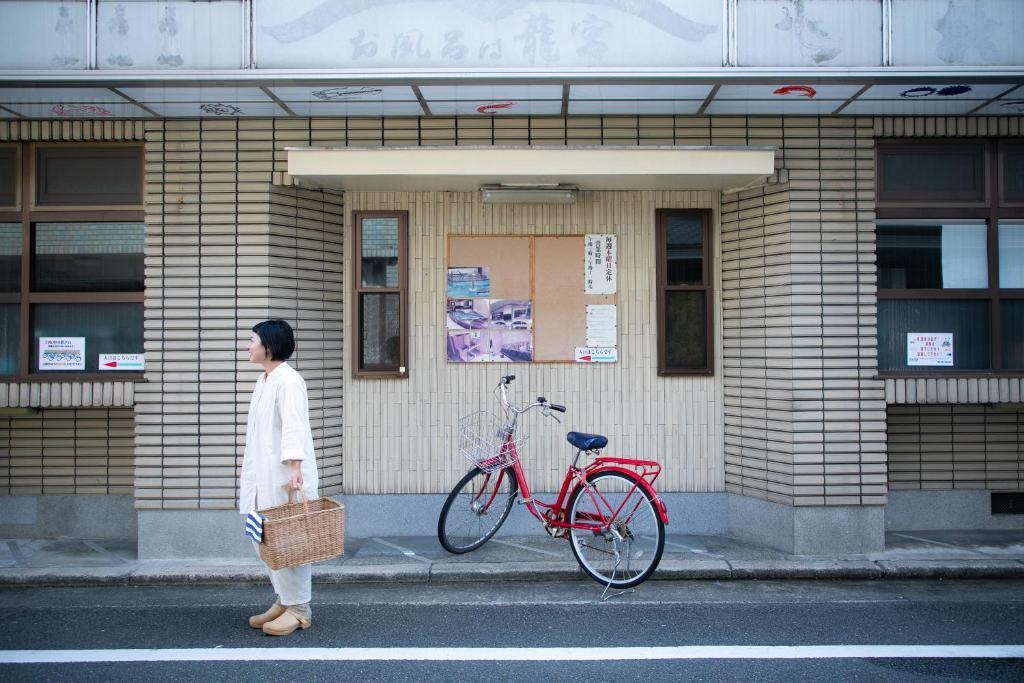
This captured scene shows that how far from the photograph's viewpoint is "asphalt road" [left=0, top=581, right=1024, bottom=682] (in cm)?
473

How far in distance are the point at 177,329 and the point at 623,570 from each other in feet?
14.6

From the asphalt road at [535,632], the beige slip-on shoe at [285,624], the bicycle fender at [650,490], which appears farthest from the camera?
the bicycle fender at [650,490]

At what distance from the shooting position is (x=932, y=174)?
7.47 m

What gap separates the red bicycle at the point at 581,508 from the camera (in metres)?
6.23

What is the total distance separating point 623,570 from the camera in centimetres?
638

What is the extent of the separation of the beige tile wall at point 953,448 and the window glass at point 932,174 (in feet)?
6.75

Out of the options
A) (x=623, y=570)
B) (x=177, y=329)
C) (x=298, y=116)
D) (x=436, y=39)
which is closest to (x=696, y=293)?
(x=623, y=570)

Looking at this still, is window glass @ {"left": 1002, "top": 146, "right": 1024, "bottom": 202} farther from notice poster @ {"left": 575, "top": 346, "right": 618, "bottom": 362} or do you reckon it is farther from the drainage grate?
notice poster @ {"left": 575, "top": 346, "right": 618, "bottom": 362}

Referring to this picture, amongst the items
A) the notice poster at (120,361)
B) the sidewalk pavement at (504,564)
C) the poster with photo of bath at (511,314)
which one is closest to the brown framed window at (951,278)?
the sidewalk pavement at (504,564)

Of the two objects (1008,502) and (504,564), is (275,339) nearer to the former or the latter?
(504,564)

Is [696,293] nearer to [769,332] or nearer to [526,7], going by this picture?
[769,332]

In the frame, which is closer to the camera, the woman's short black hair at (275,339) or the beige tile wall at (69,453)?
the woman's short black hair at (275,339)

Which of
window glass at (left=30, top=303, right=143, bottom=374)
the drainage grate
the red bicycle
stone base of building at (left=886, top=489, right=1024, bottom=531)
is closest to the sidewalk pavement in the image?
the red bicycle

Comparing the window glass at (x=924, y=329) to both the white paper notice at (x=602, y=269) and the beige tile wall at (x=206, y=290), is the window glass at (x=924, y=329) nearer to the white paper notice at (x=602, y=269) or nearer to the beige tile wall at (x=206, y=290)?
the white paper notice at (x=602, y=269)
